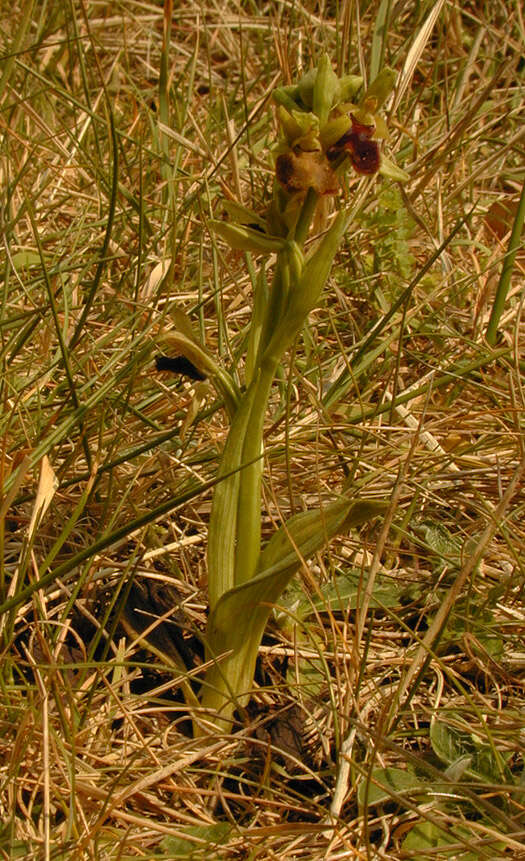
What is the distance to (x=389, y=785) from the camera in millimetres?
1088

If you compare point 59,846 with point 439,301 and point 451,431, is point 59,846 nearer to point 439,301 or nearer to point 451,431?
point 451,431

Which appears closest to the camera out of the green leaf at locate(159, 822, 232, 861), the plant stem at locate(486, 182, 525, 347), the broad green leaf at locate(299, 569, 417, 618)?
the green leaf at locate(159, 822, 232, 861)

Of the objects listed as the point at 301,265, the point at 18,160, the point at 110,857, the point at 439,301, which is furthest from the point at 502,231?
the point at 110,857

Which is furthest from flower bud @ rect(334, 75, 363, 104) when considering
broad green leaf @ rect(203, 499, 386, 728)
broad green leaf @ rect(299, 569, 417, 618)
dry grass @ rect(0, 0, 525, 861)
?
broad green leaf @ rect(299, 569, 417, 618)

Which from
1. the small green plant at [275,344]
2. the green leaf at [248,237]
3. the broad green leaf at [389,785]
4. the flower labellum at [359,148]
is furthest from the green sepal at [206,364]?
the broad green leaf at [389,785]

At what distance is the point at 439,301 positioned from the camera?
2.00 meters

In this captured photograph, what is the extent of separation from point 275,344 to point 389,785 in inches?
21.2

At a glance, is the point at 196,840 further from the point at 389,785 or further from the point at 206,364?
the point at 206,364

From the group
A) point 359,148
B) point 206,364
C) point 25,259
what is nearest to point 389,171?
point 359,148

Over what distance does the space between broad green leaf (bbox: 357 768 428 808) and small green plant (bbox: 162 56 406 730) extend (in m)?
0.19

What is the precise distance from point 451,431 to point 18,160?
1.08 m

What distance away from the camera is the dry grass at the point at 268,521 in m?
1.06

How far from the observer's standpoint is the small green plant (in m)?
1.04

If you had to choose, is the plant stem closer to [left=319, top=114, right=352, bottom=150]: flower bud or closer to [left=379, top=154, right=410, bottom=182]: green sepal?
[left=379, top=154, right=410, bottom=182]: green sepal
